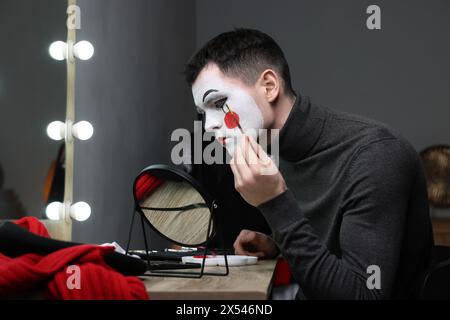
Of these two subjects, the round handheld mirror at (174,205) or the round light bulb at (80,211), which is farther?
the round light bulb at (80,211)

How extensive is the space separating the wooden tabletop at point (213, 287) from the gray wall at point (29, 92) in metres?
0.44

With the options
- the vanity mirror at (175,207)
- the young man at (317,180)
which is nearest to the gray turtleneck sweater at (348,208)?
the young man at (317,180)

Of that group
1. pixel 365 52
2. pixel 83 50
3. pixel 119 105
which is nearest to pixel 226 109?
pixel 83 50

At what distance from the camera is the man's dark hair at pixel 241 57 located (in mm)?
1119

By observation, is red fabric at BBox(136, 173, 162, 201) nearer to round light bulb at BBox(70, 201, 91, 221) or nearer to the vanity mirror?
the vanity mirror

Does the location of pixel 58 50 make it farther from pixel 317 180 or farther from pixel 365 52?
pixel 365 52

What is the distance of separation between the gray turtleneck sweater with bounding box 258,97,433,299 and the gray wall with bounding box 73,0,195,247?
0.48 m

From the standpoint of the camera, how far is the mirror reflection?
93cm

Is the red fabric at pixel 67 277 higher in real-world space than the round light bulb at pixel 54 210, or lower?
higher

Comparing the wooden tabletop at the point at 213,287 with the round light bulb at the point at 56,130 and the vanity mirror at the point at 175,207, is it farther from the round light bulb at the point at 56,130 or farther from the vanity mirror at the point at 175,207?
the round light bulb at the point at 56,130

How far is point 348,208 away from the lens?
3.14ft
